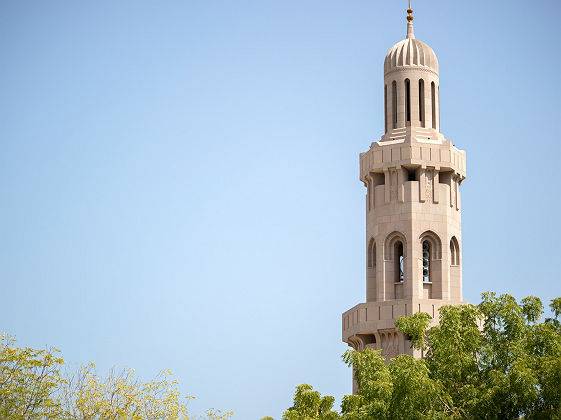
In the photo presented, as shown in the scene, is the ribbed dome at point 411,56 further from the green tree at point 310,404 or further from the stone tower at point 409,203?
the green tree at point 310,404

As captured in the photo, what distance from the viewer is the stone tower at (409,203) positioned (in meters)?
62.3

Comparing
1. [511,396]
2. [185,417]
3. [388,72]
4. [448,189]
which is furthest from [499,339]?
[388,72]

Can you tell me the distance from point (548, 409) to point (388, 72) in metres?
26.4

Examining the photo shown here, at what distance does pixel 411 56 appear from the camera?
6469 centimetres

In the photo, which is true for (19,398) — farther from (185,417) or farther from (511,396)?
(511,396)

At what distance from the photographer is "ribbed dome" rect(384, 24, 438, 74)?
64.6 m

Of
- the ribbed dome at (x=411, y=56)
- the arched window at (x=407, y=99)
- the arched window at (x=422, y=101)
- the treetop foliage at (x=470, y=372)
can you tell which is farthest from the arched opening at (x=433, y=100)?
the treetop foliage at (x=470, y=372)

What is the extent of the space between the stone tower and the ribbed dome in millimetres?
50

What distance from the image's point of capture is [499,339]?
47.5 metres

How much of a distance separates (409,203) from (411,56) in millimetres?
7618

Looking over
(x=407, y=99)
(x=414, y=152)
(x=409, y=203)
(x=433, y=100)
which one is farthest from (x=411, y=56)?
(x=409, y=203)

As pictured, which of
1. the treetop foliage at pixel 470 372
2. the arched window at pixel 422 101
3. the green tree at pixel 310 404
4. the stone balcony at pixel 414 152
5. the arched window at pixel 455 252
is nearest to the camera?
the treetop foliage at pixel 470 372

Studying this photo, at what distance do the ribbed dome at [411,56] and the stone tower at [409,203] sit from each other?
5cm

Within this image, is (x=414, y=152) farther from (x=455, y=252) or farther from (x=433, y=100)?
(x=455, y=252)
